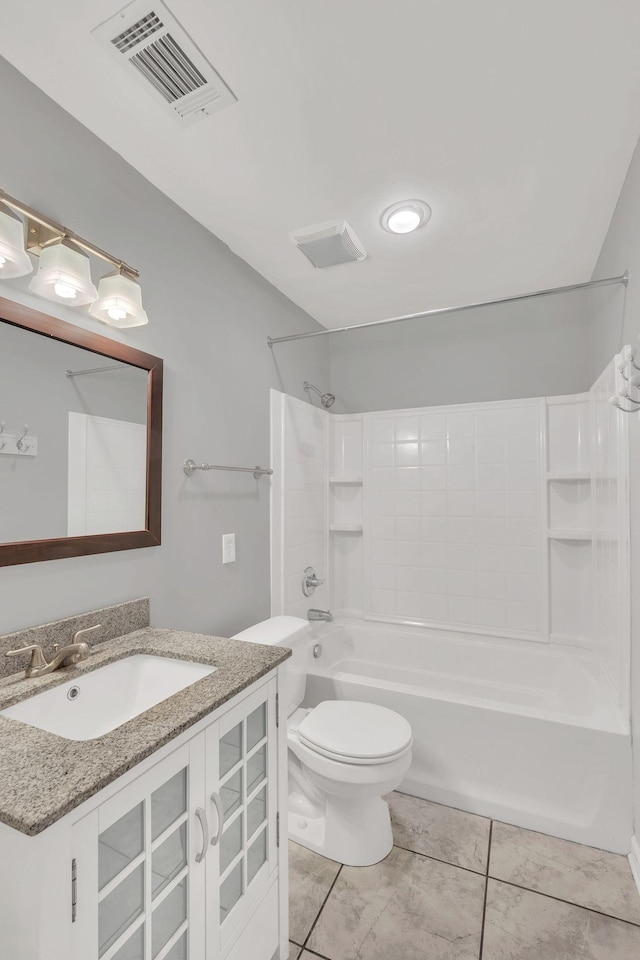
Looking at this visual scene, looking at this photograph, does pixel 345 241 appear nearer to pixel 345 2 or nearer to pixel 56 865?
pixel 345 2

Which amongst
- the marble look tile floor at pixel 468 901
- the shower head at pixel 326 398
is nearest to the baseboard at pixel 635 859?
the marble look tile floor at pixel 468 901

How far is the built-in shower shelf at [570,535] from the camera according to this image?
8.21 ft

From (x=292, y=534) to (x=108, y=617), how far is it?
1.26 meters

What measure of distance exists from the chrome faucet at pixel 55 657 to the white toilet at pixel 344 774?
29.5 inches

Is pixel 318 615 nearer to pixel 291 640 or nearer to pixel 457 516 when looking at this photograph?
pixel 291 640

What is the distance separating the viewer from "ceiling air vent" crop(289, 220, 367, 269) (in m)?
1.89

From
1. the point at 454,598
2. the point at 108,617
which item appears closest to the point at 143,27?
the point at 108,617

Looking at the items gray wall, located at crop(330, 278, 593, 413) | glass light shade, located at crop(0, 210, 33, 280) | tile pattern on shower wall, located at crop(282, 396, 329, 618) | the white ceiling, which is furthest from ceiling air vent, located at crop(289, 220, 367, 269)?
glass light shade, located at crop(0, 210, 33, 280)

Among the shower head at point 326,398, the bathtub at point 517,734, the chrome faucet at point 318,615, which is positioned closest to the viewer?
the bathtub at point 517,734

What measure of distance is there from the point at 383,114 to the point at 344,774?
215 centimetres

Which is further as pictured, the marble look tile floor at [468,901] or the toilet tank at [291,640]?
the toilet tank at [291,640]

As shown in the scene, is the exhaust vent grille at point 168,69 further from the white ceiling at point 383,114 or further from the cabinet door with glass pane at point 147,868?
the cabinet door with glass pane at point 147,868

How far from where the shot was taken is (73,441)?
1.38m

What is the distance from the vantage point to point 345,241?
1.97 m
